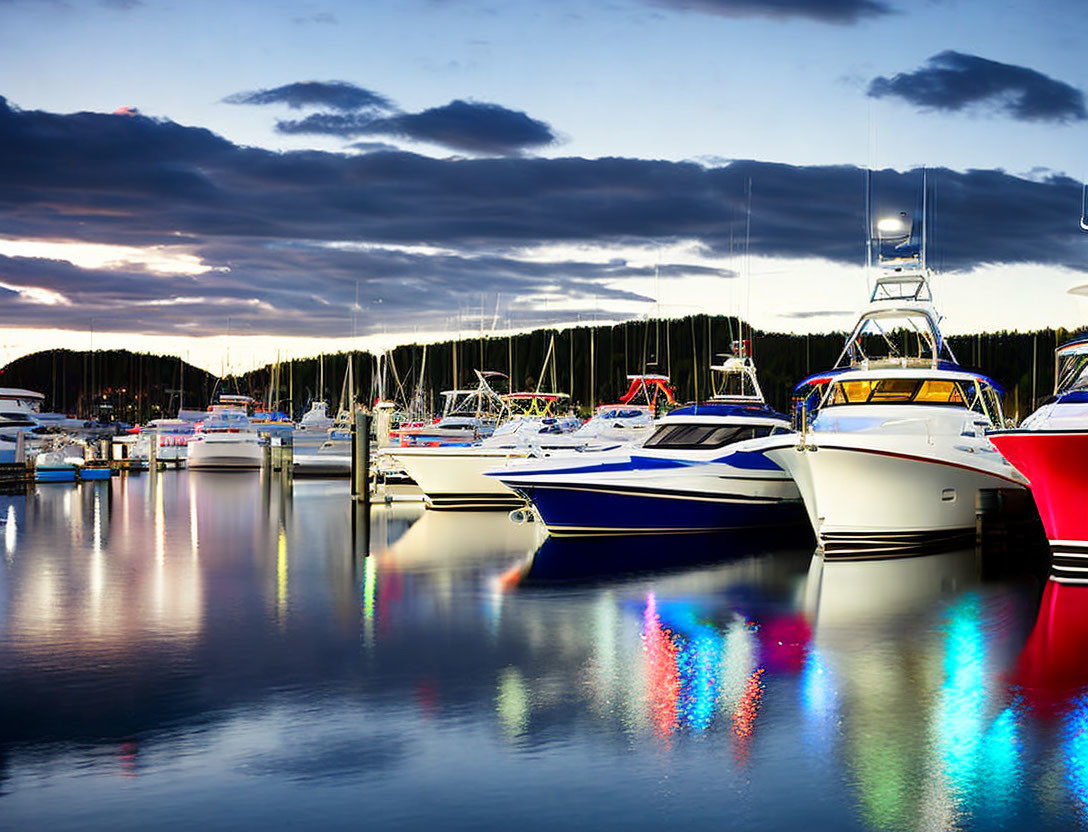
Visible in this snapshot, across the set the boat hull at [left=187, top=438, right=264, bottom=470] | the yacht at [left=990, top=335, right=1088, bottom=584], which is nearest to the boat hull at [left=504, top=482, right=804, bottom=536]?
the yacht at [left=990, top=335, right=1088, bottom=584]

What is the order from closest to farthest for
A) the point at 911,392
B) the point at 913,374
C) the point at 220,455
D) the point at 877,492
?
the point at 877,492 → the point at 913,374 → the point at 911,392 → the point at 220,455

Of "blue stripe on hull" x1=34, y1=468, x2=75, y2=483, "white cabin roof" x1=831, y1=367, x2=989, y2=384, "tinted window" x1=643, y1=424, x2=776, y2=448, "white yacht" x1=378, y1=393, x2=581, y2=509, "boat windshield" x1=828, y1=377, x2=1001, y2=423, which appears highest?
"white cabin roof" x1=831, y1=367, x2=989, y2=384

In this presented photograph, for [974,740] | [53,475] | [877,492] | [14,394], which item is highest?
[14,394]

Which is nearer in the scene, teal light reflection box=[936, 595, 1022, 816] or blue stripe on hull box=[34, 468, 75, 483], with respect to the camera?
teal light reflection box=[936, 595, 1022, 816]

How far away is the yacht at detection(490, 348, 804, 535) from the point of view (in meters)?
23.0

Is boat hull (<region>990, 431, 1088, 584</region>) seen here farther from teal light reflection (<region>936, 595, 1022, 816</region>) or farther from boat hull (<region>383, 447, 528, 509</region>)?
boat hull (<region>383, 447, 528, 509</region>)

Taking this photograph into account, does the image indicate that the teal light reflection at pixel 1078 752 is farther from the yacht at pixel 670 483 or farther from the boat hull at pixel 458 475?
the boat hull at pixel 458 475

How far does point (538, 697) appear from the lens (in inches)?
411

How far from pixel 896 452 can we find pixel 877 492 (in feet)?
3.21

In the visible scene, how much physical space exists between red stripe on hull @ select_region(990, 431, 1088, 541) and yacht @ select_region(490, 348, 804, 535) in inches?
238

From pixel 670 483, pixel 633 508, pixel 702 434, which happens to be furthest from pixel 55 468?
pixel 670 483

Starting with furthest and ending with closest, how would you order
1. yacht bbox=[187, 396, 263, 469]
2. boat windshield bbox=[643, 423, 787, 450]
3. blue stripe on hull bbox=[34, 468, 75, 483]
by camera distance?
yacht bbox=[187, 396, 263, 469] → blue stripe on hull bbox=[34, 468, 75, 483] → boat windshield bbox=[643, 423, 787, 450]

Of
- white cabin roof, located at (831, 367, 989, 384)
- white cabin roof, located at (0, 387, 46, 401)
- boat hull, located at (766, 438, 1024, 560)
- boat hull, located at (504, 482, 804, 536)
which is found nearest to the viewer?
boat hull, located at (766, 438, 1024, 560)

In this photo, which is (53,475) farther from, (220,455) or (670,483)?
(670,483)
